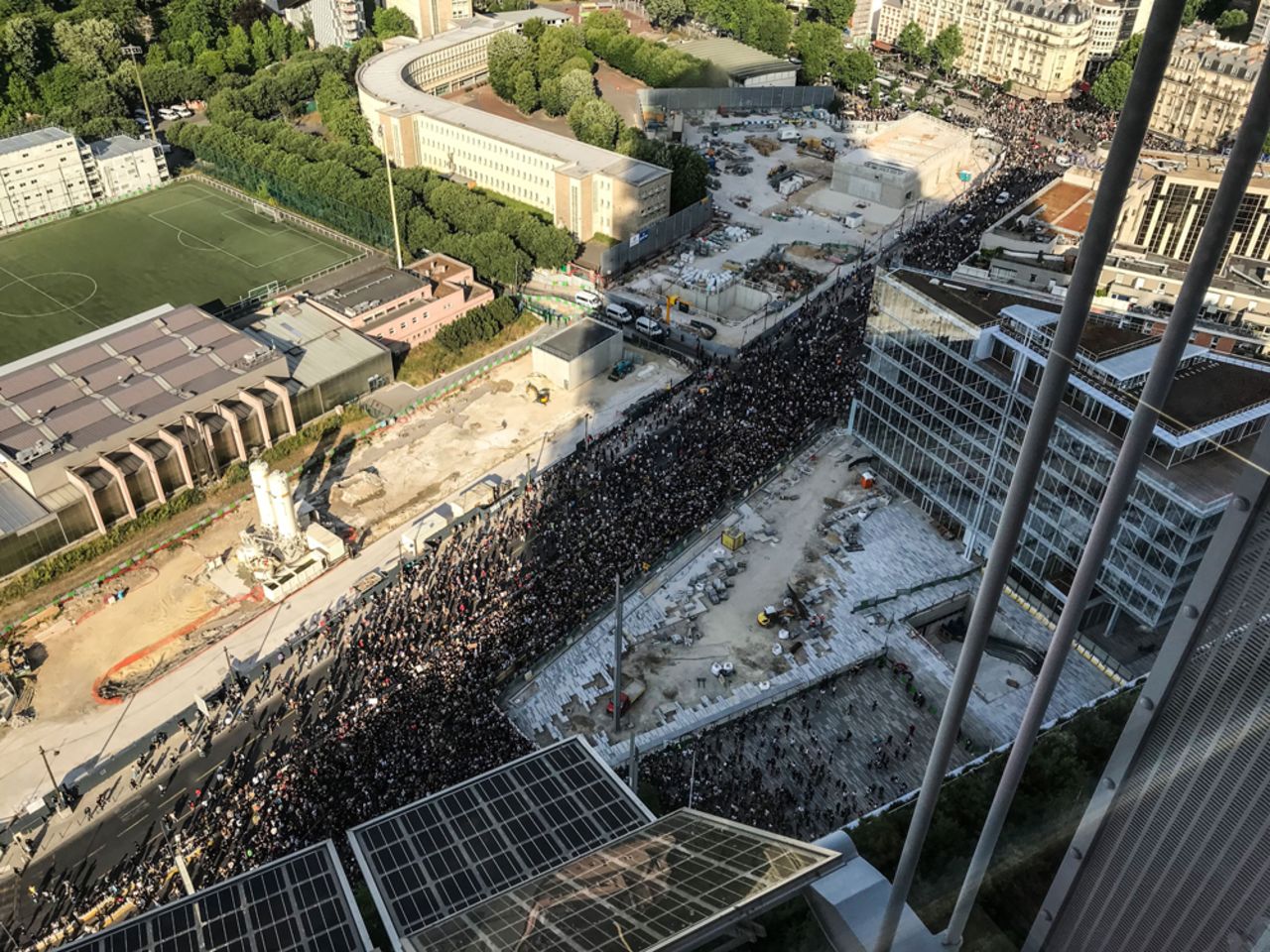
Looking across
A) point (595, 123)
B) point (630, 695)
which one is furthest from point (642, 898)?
point (595, 123)

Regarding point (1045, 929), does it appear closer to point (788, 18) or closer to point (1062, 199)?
point (1062, 199)

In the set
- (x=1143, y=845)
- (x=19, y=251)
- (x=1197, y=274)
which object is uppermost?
(x=1197, y=274)

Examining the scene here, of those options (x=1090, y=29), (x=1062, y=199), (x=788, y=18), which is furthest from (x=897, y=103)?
(x=1062, y=199)

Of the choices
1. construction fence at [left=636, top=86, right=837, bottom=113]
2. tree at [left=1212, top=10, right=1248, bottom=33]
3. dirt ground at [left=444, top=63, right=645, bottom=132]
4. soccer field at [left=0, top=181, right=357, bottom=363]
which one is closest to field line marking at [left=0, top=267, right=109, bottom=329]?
soccer field at [left=0, top=181, right=357, bottom=363]

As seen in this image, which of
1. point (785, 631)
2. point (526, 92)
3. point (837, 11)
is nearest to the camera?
point (785, 631)

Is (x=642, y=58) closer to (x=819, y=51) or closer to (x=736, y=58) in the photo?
(x=736, y=58)

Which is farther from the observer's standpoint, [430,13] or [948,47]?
[948,47]

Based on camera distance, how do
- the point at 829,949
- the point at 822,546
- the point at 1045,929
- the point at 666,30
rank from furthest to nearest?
the point at 666,30, the point at 822,546, the point at 829,949, the point at 1045,929
